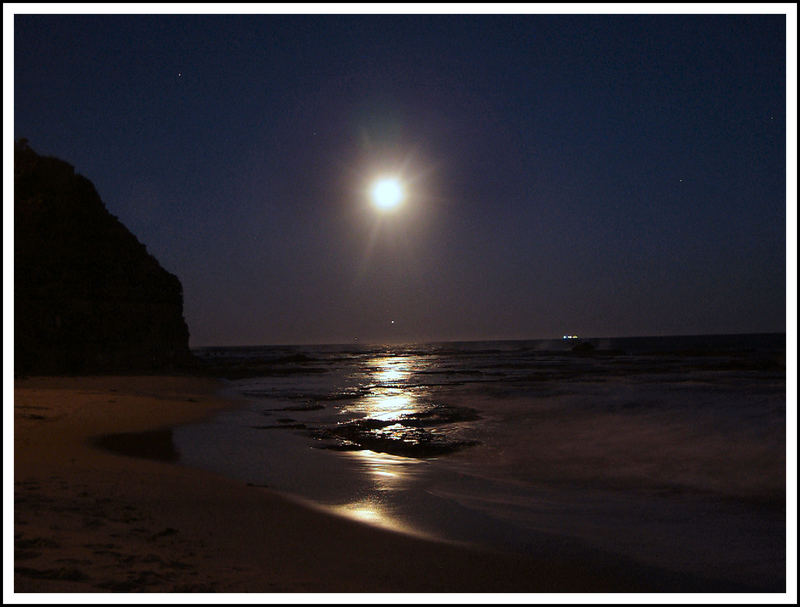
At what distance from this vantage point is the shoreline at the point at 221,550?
12.7 ft

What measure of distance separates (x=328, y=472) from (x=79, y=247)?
3759 centimetres

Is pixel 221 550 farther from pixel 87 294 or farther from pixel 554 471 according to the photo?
pixel 87 294

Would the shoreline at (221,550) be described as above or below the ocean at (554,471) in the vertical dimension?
above

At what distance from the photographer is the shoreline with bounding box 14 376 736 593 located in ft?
12.7

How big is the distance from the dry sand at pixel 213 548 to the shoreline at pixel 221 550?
0.03 ft

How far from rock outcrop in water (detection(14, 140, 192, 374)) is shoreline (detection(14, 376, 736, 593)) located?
3057cm

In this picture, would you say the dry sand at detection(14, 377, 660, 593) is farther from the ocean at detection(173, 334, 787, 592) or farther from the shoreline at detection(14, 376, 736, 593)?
the ocean at detection(173, 334, 787, 592)

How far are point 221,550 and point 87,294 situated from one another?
38988 mm

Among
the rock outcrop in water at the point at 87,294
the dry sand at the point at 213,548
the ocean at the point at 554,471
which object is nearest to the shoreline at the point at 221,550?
the dry sand at the point at 213,548

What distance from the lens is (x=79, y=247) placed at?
38906 millimetres

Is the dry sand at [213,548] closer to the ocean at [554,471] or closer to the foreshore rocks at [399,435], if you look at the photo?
the ocean at [554,471]

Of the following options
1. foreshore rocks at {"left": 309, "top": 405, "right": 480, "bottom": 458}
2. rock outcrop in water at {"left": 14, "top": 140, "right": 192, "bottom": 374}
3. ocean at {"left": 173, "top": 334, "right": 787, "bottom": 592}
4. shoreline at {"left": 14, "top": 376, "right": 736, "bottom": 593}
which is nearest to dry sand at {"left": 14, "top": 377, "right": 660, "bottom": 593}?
shoreline at {"left": 14, "top": 376, "right": 736, "bottom": 593}

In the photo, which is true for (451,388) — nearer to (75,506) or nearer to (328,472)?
(328,472)

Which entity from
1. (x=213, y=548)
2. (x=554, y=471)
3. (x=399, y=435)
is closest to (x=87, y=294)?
(x=399, y=435)
